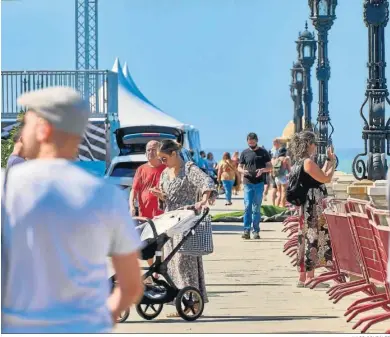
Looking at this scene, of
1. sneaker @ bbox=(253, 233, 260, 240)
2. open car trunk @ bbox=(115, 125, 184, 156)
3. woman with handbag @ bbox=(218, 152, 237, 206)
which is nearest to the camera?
sneaker @ bbox=(253, 233, 260, 240)

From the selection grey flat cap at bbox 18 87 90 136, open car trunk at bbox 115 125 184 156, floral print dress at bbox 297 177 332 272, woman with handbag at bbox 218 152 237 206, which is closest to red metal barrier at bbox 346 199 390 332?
floral print dress at bbox 297 177 332 272

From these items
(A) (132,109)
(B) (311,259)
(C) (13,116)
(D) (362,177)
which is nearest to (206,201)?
(B) (311,259)

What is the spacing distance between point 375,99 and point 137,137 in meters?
12.8

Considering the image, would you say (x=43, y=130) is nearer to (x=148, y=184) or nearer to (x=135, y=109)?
(x=148, y=184)

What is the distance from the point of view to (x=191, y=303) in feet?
41.3

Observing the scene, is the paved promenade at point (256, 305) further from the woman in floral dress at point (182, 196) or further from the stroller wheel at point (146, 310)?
the woman in floral dress at point (182, 196)

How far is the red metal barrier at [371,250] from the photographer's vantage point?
1091 cm

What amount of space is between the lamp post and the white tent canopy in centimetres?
2161

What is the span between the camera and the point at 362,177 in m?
17.6

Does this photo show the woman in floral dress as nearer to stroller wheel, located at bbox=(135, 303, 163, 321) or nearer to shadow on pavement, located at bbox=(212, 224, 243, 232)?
stroller wheel, located at bbox=(135, 303, 163, 321)

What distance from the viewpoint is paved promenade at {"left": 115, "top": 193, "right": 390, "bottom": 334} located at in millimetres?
12062

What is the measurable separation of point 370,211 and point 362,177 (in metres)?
6.51

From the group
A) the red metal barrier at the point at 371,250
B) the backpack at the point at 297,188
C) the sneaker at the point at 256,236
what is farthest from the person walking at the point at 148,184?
the sneaker at the point at 256,236

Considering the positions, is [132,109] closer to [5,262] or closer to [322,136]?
[322,136]
